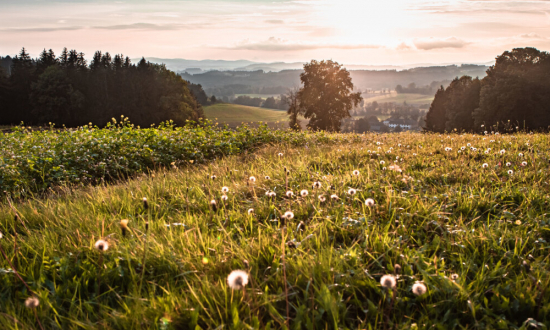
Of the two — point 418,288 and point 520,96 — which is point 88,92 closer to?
point 520,96

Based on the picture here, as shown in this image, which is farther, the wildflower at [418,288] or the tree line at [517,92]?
the tree line at [517,92]

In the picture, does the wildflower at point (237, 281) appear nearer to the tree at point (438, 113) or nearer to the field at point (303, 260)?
the field at point (303, 260)

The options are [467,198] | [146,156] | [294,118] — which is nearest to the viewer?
[467,198]

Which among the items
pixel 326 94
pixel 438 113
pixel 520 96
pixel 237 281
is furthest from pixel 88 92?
pixel 237 281

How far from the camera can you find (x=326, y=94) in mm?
45500

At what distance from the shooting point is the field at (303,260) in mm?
2109

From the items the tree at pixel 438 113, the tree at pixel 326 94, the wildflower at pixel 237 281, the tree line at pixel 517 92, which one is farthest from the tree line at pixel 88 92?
the wildflower at pixel 237 281

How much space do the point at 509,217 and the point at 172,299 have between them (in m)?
3.33

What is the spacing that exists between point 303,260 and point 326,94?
44.9 metres

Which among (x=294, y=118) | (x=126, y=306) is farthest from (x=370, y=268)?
(x=294, y=118)

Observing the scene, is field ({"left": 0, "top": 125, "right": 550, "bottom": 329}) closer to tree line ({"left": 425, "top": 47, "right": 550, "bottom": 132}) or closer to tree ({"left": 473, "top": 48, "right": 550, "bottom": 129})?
tree line ({"left": 425, "top": 47, "right": 550, "bottom": 132})

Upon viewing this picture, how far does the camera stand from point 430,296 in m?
2.25

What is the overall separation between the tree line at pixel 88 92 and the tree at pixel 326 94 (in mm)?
23195

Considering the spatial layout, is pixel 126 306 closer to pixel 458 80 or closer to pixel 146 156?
pixel 146 156
